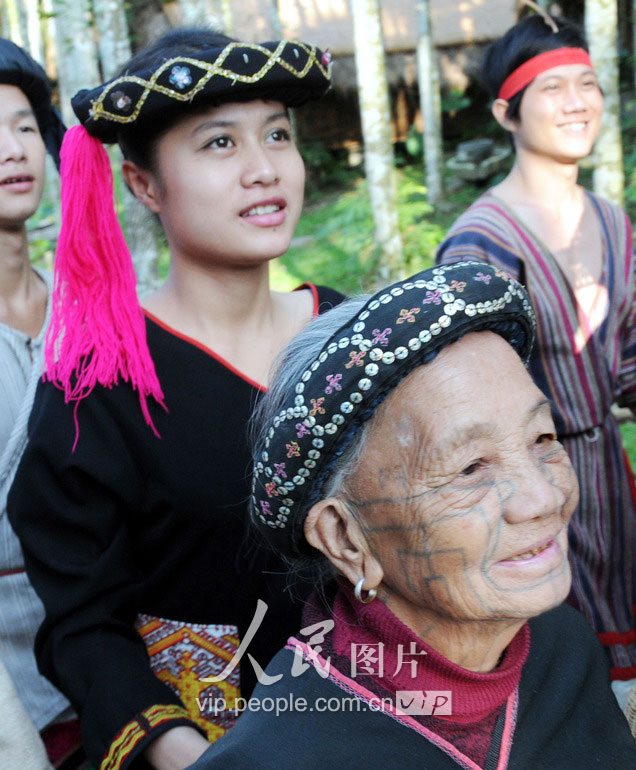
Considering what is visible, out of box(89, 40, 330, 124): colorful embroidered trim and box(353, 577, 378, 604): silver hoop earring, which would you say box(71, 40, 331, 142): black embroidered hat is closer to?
box(89, 40, 330, 124): colorful embroidered trim

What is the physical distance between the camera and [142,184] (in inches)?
84.2

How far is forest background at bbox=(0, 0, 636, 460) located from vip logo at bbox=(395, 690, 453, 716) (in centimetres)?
400

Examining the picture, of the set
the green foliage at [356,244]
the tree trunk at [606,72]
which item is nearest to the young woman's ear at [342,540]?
the tree trunk at [606,72]

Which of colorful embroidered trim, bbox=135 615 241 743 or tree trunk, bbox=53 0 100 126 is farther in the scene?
tree trunk, bbox=53 0 100 126

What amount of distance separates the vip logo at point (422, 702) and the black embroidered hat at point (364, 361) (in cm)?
36

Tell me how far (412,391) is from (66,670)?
3.34 ft

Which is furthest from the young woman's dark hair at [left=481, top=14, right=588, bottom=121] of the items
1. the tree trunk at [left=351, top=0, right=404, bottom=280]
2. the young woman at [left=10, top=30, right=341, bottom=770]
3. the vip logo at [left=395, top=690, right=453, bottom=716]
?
the tree trunk at [left=351, top=0, right=404, bottom=280]

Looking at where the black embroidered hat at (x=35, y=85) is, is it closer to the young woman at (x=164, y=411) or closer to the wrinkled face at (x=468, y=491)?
the young woman at (x=164, y=411)

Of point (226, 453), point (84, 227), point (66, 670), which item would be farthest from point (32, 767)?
point (84, 227)

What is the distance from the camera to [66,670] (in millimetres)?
1821

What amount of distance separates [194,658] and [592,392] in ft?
5.33

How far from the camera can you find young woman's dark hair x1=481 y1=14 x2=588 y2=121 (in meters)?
3.06

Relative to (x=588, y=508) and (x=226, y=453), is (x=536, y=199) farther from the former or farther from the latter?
(x=226, y=453)

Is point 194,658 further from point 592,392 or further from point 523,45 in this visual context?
point 523,45
